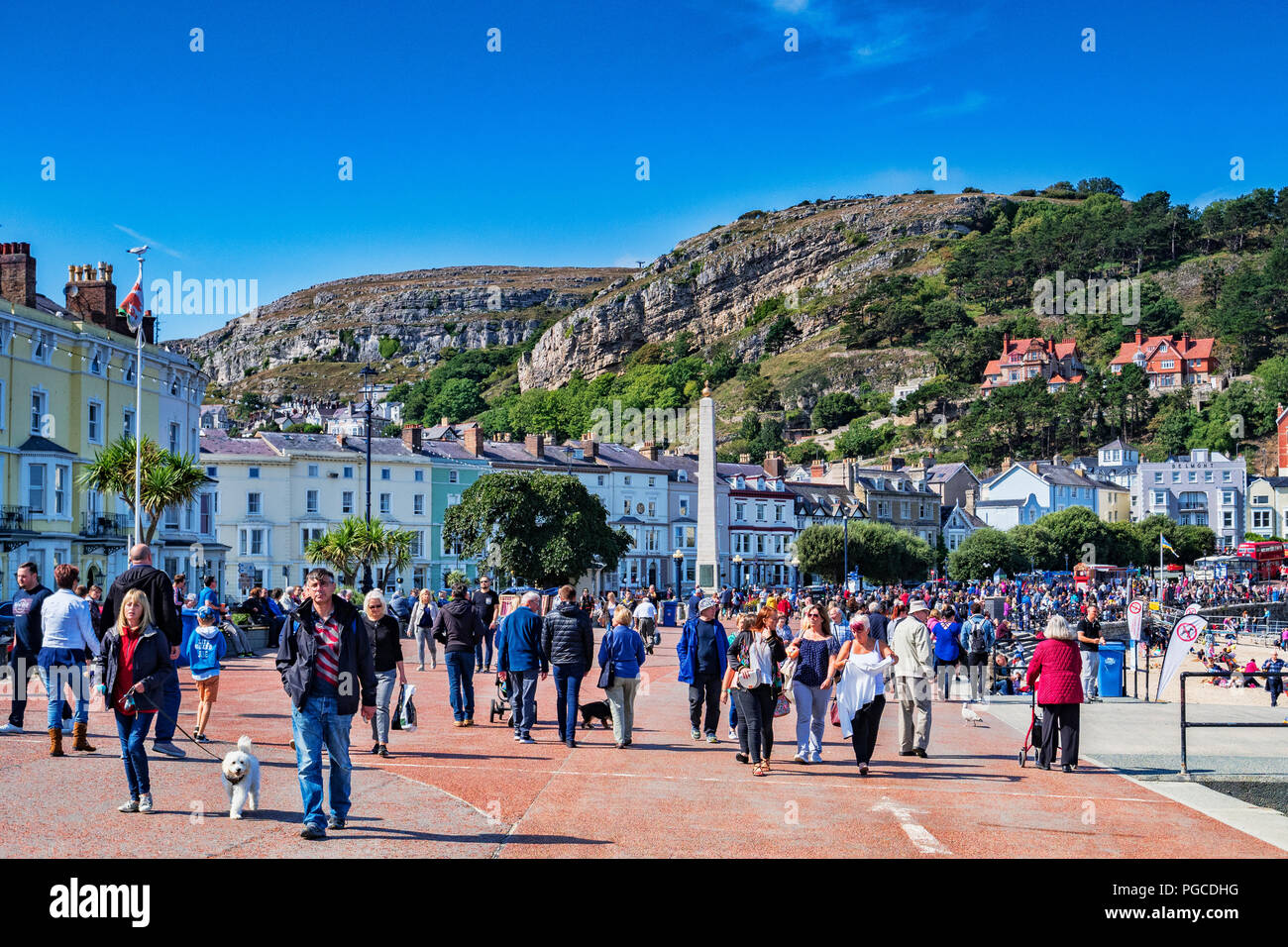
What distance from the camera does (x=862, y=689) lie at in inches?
500

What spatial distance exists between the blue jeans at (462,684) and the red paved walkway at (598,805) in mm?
592

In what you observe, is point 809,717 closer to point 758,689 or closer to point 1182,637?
point 758,689

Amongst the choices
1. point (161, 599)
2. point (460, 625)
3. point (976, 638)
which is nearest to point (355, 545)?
point (976, 638)

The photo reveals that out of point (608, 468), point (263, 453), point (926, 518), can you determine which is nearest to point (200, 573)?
point (263, 453)

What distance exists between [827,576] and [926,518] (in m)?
25.2

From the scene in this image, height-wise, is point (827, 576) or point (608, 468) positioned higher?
point (608, 468)

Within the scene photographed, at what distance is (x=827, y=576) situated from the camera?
3196 inches

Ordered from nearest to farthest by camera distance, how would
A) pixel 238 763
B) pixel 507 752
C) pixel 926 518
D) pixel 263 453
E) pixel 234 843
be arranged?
1. pixel 234 843
2. pixel 238 763
3. pixel 507 752
4. pixel 263 453
5. pixel 926 518

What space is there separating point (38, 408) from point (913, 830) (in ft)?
128

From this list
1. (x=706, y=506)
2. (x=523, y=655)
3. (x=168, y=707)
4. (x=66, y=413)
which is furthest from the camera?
(x=706, y=506)

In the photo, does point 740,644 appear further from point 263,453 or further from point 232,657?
point 263,453

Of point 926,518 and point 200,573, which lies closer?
point 200,573

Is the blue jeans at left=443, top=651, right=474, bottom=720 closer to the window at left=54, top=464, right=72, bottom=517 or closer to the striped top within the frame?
the striped top
